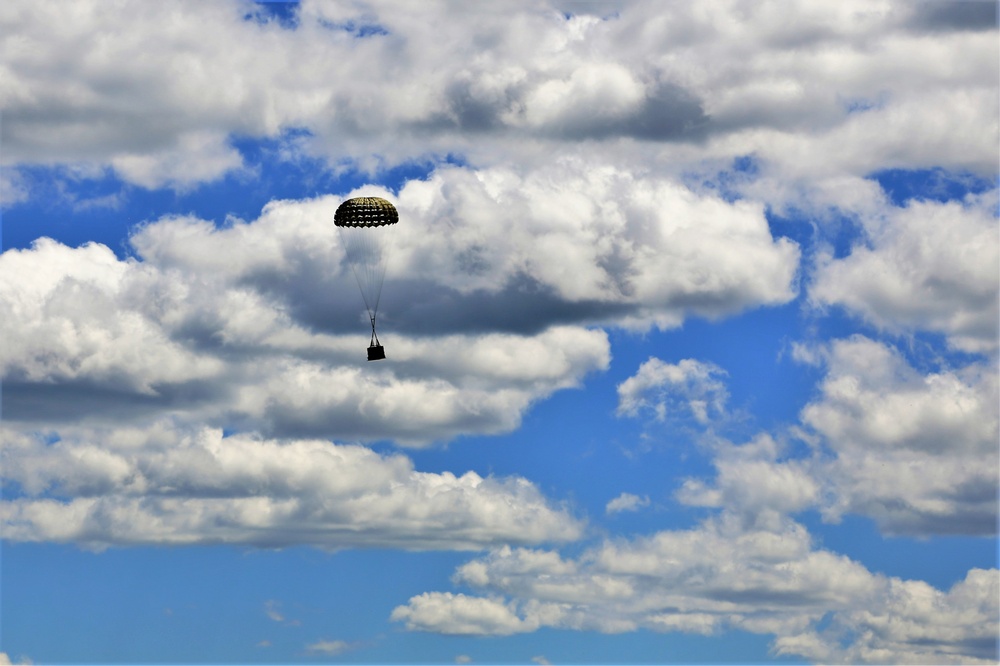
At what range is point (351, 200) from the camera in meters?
171

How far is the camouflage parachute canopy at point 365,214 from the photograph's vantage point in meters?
169

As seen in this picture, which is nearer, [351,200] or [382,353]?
[382,353]

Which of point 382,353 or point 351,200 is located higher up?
point 351,200

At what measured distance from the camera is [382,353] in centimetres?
15450

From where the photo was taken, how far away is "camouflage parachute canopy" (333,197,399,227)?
169125mm

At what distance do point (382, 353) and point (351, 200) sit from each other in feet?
88.4

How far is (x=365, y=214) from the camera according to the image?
16950 cm
